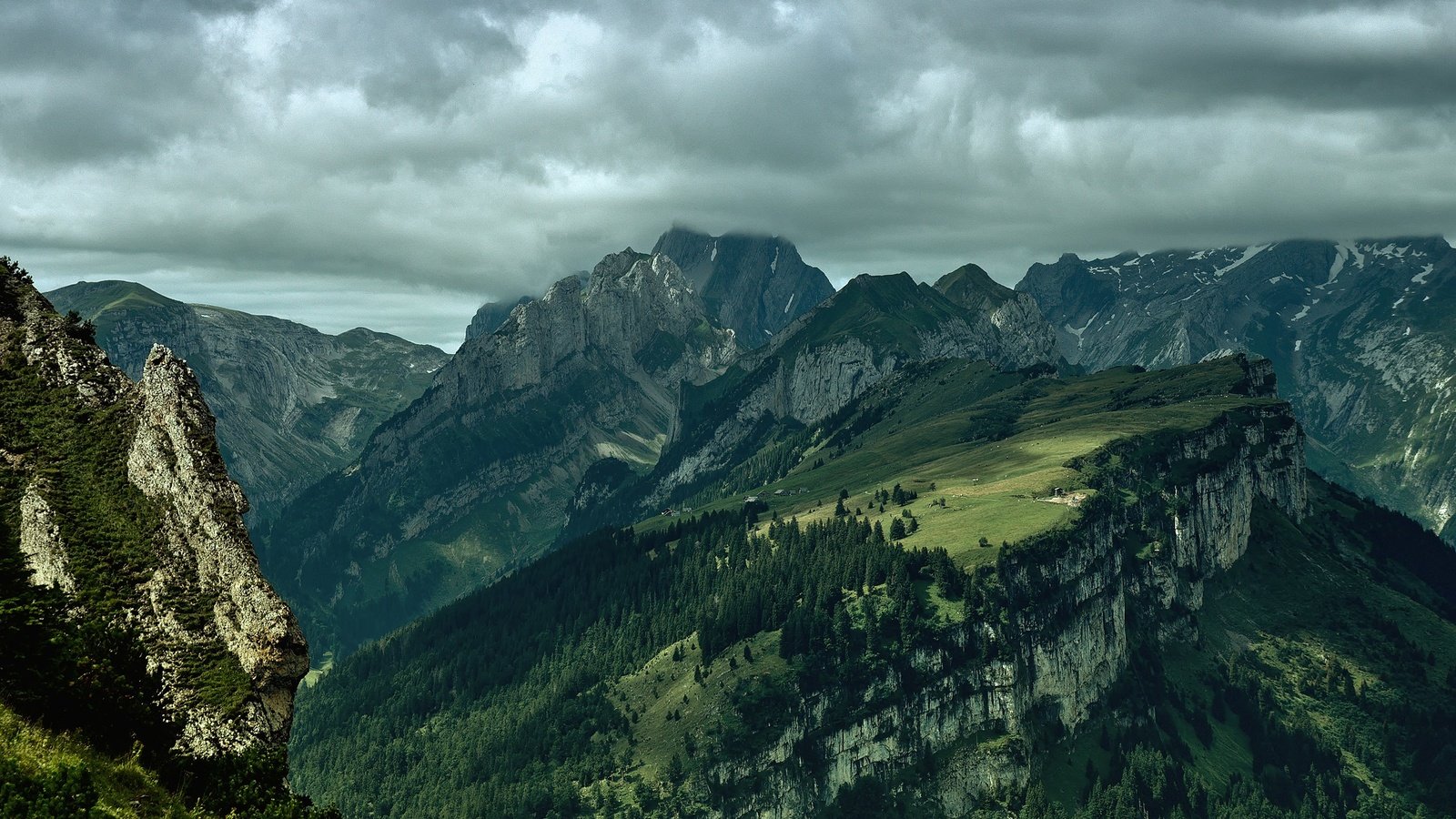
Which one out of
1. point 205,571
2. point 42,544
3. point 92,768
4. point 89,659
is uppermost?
point 42,544

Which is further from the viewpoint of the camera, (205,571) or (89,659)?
(205,571)

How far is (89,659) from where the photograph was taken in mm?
69625

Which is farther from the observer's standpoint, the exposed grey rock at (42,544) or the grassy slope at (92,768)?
the exposed grey rock at (42,544)

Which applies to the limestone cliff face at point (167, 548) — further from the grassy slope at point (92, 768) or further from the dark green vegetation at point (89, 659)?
the grassy slope at point (92, 768)

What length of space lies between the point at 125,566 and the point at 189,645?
23.1 ft

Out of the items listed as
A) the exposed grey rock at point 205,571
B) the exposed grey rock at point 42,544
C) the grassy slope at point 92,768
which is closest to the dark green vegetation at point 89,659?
the grassy slope at point 92,768

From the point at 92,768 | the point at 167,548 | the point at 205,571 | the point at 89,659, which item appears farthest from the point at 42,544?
the point at 92,768

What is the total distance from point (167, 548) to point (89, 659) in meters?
11.6

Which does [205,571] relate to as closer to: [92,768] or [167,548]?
[167,548]

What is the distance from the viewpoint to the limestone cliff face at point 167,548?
7438 centimetres

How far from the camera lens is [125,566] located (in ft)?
256

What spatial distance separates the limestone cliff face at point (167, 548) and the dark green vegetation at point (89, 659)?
0.16 m

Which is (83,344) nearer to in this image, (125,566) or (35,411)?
(35,411)

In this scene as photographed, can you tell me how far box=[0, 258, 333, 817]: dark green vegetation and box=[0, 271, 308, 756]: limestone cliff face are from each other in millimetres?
156
